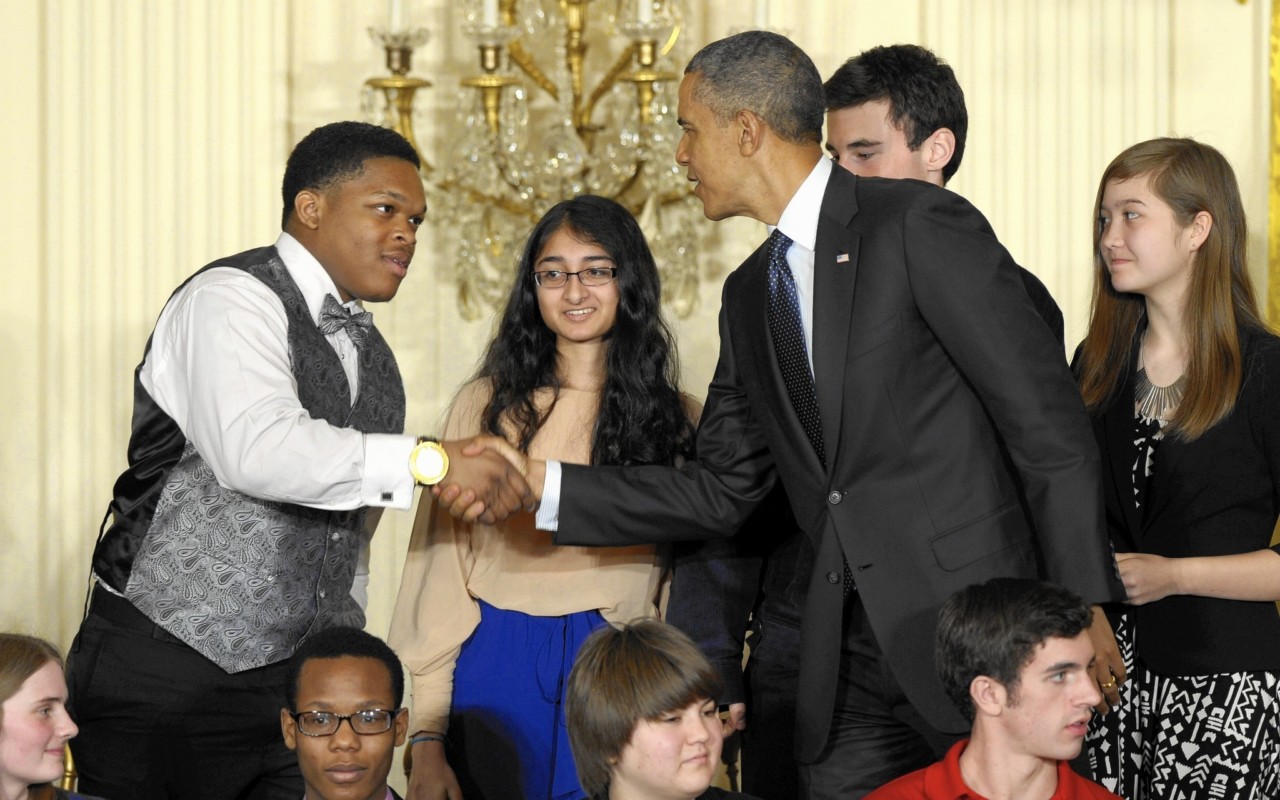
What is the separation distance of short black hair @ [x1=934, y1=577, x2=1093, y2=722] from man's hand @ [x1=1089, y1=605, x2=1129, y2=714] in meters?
0.04

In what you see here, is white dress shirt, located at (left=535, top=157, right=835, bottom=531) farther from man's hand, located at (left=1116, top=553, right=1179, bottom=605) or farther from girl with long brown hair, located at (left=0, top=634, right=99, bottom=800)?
girl with long brown hair, located at (left=0, top=634, right=99, bottom=800)

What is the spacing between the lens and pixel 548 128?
4691 millimetres

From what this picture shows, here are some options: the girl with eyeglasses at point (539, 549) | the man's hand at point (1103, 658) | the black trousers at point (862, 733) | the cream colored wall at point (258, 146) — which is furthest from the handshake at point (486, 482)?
the cream colored wall at point (258, 146)

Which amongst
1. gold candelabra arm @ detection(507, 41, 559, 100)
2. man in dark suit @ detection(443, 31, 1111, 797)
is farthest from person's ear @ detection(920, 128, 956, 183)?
gold candelabra arm @ detection(507, 41, 559, 100)

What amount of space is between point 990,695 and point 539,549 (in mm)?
1024

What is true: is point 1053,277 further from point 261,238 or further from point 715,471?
point 261,238

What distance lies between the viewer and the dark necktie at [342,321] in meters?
3.24

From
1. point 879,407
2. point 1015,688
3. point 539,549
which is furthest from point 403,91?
point 1015,688

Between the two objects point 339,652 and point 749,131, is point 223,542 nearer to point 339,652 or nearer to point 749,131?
point 339,652

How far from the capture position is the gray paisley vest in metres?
3.06

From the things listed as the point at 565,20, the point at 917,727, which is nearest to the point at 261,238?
the point at 565,20

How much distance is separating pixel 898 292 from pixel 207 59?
2.58m

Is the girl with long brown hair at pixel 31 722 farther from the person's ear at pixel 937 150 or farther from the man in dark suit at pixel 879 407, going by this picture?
the person's ear at pixel 937 150

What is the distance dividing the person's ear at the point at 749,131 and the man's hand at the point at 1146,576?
38.9 inches
